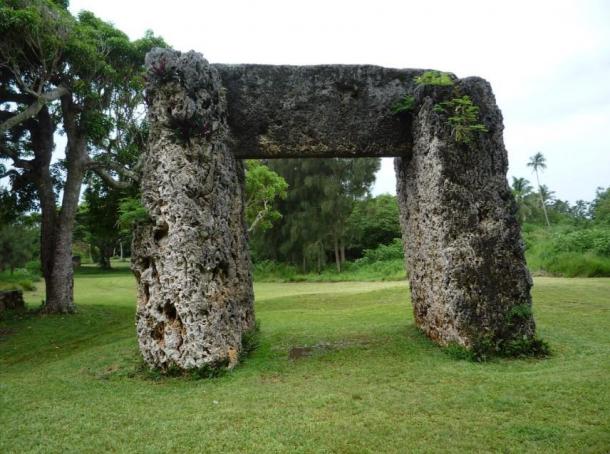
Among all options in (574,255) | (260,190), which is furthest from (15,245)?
(574,255)

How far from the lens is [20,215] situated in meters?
16.1

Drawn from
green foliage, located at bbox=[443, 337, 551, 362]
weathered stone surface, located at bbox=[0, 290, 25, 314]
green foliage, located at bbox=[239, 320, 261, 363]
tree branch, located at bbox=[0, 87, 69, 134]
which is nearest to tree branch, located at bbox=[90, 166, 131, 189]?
tree branch, located at bbox=[0, 87, 69, 134]

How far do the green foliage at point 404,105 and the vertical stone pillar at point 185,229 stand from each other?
273 centimetres

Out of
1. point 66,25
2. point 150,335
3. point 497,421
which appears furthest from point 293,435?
point 66,25

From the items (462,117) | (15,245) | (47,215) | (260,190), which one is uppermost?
(260,190)

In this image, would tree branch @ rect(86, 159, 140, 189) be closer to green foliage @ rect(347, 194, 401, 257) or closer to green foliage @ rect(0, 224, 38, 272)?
green foliage @ rect(0, 224, 38, 272)

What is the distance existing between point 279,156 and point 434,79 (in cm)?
267

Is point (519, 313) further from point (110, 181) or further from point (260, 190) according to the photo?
point (260, 190)

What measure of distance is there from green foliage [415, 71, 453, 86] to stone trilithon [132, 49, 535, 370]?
150 millimetres

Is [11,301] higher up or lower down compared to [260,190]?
lower down

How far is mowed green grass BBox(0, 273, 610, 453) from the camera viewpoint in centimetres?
389

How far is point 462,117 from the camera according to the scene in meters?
6.73

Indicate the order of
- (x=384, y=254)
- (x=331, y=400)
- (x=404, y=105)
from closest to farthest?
(x=331, y=400), (x=404, y=105), (x=384, y=254)

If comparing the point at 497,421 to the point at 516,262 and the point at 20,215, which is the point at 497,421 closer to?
the point at 516,262
